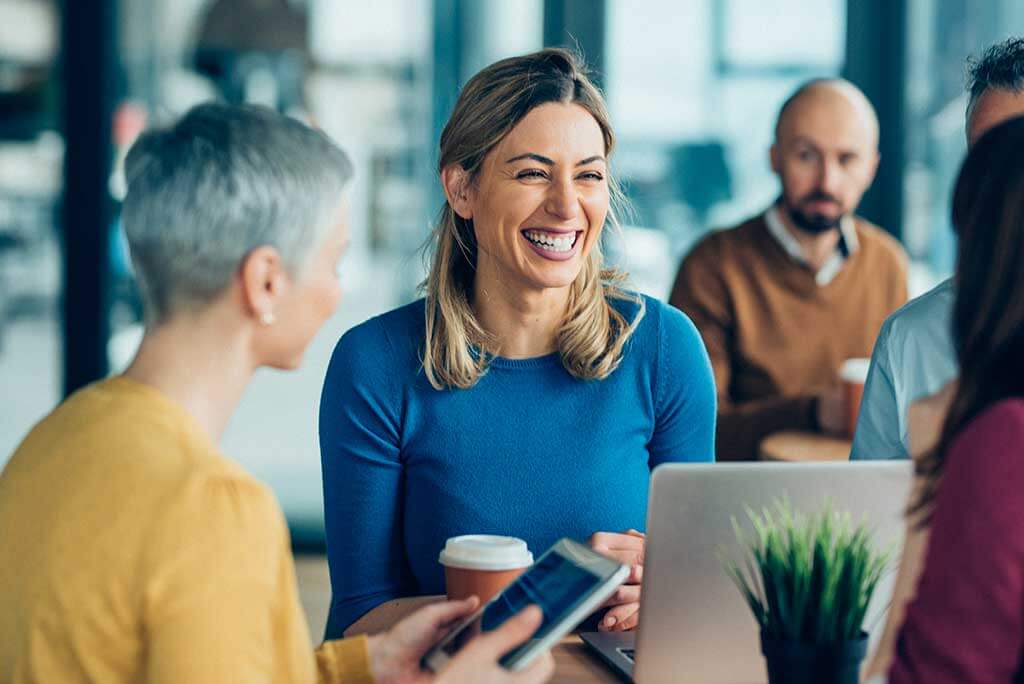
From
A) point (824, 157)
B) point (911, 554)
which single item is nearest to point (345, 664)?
point (911, 554)

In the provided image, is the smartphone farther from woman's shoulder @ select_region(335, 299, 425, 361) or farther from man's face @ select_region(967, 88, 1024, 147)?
man's face @ select_region(967, 88, 1024, 147)

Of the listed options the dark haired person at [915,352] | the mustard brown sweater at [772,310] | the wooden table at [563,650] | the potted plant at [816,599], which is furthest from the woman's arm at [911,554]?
the mustard brown sweater at [772,310]

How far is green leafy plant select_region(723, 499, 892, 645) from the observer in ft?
4.03

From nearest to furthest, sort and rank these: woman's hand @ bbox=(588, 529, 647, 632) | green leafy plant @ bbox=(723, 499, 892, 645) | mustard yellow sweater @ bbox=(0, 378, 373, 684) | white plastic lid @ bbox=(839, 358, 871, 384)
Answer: mustard yellow sweater @ bbox=(0, 378, 373, 684)
green leafy plant @ bbox=(723, 499, 892, 645)
woman's hand @ bbox=(588, 529, 647, 632)
white plastic lid @ bbox=(839, 358, 871, 384)

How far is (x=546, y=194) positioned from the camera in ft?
6.63

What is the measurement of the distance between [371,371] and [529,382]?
0.25 m

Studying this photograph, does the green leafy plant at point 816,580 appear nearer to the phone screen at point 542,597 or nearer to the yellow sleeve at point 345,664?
the phone screen at point 542,597

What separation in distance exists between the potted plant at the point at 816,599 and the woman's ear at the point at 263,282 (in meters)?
0.54

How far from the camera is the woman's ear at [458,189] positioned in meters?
2.10

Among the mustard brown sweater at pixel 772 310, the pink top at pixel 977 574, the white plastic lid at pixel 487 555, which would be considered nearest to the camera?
the pink top at pixel 977 574

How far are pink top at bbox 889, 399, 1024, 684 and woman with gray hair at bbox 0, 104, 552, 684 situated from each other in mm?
401

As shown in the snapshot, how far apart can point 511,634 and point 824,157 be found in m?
2.69

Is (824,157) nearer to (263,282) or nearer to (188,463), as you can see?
(263,282)

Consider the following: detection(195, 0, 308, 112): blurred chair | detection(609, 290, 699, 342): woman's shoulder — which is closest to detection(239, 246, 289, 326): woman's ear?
detection(609, 290, 699, 342): woman's shoulder
